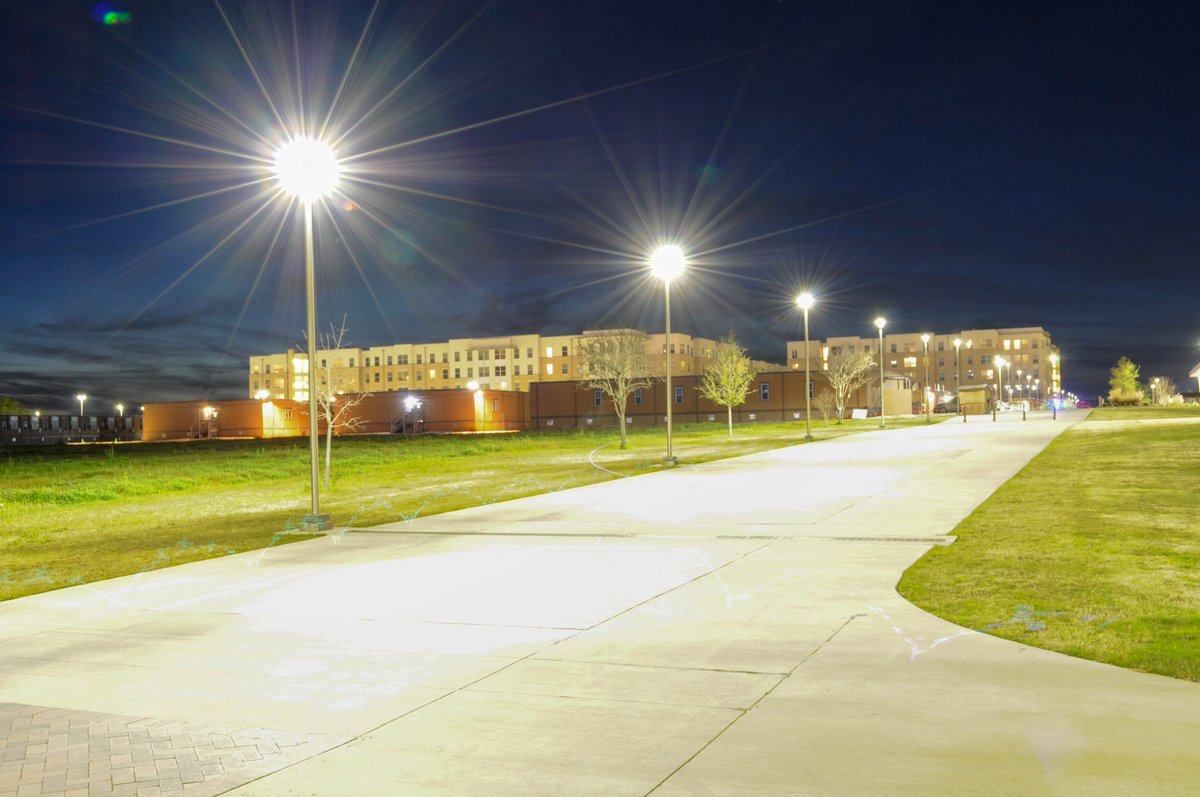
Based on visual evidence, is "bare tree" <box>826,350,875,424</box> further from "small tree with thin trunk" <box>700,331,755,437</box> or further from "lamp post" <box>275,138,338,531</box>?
"lamp post" <box>275,138,338,531</box>

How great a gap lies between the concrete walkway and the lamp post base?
3.45m

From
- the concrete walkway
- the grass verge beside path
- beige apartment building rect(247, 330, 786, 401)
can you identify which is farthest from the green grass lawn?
beige apartment building rect(247, 330, 786, 401)

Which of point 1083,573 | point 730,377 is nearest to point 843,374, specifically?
point 730,377

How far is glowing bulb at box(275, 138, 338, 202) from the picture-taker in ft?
52.5

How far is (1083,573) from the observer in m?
10.2

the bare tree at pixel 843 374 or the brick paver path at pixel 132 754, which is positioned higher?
the bare tree at pixel 843 374

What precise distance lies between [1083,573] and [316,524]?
12.0 meters

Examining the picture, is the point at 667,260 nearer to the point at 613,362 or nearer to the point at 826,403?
the point at 613,362

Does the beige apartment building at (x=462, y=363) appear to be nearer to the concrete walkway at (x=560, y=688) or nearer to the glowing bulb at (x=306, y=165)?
the glowing bulb at (x=306, y=165)

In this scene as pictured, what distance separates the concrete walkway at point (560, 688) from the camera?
16.1 ft

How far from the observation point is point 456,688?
6.55m

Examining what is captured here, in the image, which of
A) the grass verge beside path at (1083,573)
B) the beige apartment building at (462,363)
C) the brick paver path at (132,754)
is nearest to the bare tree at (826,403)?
the beige apartment building at (462,363)

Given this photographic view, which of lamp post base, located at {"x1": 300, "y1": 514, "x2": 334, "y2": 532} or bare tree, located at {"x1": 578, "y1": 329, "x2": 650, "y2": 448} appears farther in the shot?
bare tree, located at {"x1": 578, "y1": 329, "x2": 650, "y2": 448}

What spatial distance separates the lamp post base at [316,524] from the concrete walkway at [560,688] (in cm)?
345
